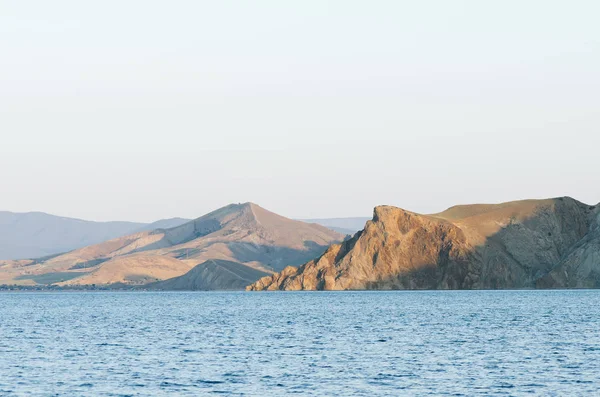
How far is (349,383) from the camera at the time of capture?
242 ft

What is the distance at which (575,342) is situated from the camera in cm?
10656

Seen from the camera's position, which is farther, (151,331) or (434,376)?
(151,331)

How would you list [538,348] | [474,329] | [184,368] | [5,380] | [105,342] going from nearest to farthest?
[5,380] → [184,368] → [538,348] → [105,342] → [474,329]

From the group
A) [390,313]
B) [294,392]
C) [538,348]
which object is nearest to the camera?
[294,392]

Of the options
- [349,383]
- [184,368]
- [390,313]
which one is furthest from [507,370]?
[390,313]

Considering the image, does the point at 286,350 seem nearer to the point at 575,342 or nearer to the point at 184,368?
the point at 184,368

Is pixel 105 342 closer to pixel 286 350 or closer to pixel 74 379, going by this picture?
pixel 286 350

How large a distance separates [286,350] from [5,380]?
1235 inches

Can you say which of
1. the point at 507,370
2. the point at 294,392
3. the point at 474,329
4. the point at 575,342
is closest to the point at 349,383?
the point at 294,392

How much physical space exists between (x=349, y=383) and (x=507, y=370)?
14.5 m

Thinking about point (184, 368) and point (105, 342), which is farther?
point (105, 342)

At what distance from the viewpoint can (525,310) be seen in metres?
184

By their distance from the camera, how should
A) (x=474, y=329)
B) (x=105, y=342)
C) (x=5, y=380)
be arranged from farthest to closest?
(x=474, y=329) → (x=105, y=342) → (x=5, y=380)

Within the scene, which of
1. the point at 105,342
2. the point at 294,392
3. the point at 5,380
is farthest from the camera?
the point at 105,342
